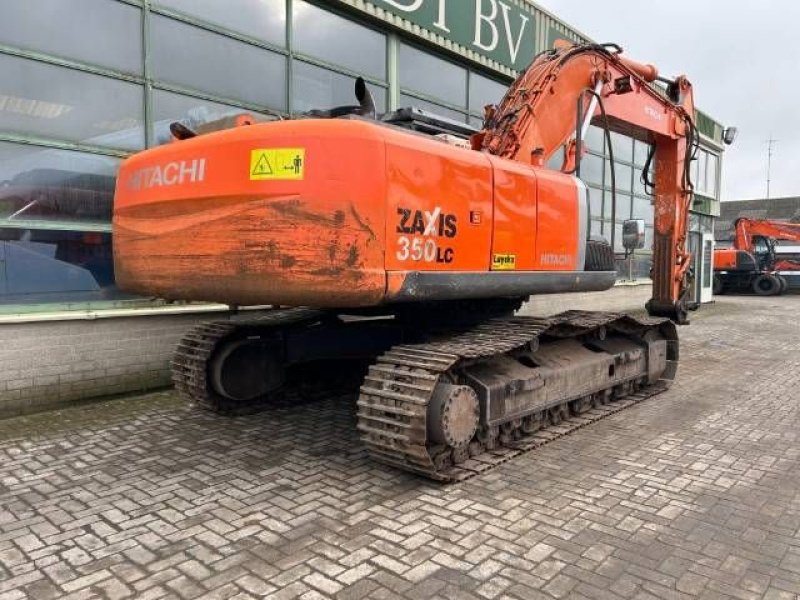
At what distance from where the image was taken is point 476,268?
179 inches

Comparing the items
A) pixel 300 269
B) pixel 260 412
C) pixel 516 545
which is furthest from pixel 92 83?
pixel 516 545

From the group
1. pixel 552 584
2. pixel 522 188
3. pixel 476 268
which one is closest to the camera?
pixel 552 584

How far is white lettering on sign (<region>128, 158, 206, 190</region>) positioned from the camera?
13.7 feet

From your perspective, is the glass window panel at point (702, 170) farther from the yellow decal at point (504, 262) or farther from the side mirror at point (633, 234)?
the yellow decal at point (504, 262)

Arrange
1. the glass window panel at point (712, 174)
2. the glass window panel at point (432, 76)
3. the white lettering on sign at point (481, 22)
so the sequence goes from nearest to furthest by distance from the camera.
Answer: the white lettering on sign at point (481, 22), the glass window panel at point (432, 76), the glass window panel at point (712, 174)

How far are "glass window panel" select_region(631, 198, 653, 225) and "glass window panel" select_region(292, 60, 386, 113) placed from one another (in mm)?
9953

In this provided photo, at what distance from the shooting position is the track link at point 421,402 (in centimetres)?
406

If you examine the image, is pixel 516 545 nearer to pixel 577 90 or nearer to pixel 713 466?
pixel 713 466

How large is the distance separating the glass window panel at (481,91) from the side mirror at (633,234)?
591 cm

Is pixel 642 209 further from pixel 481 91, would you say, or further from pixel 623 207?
pixel 481 91

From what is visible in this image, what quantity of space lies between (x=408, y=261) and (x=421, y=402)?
89cm

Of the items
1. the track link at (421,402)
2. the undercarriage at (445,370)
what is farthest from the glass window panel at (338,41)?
the track link at (421,402)

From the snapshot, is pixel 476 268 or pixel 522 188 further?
pixel 522 188

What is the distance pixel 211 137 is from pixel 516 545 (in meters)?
3.14
